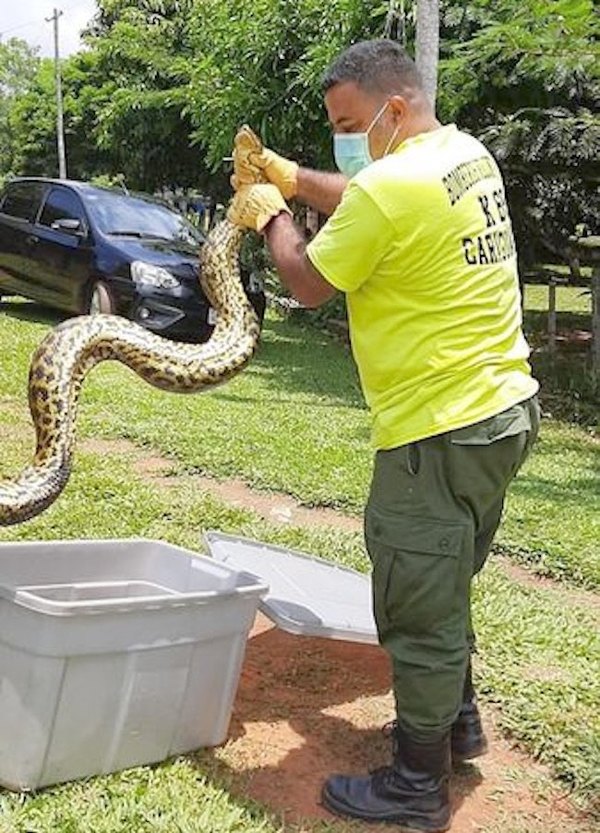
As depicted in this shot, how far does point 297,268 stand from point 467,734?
151 cm

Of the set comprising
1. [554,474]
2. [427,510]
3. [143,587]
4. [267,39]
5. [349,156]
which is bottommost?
[554,474]

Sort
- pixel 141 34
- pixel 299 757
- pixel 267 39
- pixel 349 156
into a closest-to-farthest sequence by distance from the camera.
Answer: pixel 349 156
pixel 299 757
pixel 267 39
pixel 141 34

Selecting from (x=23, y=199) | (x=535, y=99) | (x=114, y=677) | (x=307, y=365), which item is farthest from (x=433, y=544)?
(x=23, y=199)

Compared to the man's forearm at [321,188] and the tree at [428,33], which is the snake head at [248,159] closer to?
the man's forearm at [321,188]

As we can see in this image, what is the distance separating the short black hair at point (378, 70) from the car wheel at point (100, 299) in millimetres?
8339

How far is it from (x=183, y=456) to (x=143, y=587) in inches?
131

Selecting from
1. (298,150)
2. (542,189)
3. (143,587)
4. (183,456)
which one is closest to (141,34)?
(298,150)

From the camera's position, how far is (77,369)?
11.1 feet

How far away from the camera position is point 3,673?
118 inches

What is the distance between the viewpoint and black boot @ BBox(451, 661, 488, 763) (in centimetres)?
338

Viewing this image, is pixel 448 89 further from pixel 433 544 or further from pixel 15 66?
pixel 15 66

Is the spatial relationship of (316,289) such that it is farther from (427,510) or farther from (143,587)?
(143,587)

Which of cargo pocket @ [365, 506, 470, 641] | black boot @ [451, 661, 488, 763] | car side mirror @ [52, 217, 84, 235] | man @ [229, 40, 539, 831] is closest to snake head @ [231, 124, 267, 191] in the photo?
man @ [229, 40, 539, 831]

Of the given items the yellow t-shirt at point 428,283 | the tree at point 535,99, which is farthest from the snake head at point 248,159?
the tree at point 535,99
